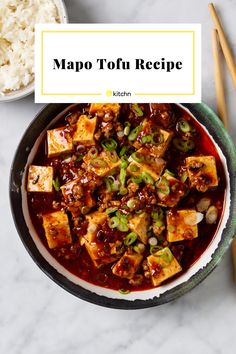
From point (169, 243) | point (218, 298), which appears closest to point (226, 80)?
point (169, 243)

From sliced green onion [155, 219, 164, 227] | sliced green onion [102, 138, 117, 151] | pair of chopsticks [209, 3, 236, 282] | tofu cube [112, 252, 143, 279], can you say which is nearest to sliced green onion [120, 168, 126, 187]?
sliced green onion [102, 138, 117, 151]

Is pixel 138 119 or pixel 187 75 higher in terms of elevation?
pixel 187 75

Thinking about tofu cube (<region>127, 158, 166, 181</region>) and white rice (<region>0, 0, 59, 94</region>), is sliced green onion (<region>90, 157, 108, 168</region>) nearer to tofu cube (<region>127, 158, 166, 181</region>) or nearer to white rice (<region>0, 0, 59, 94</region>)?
tofu cube (<region>127, 158, 166, 181</region>)

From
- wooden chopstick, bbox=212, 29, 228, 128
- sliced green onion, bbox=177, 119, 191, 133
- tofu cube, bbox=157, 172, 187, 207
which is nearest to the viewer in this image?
tofu cube, bbox=157, 172, 187, 207

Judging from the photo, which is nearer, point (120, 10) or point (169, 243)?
point (169, 243)

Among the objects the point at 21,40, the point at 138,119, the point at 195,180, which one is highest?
the point at 21,40

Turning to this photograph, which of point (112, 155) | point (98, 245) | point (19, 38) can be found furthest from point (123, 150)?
point (19, 38)

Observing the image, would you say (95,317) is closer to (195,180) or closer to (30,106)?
(195,180)
